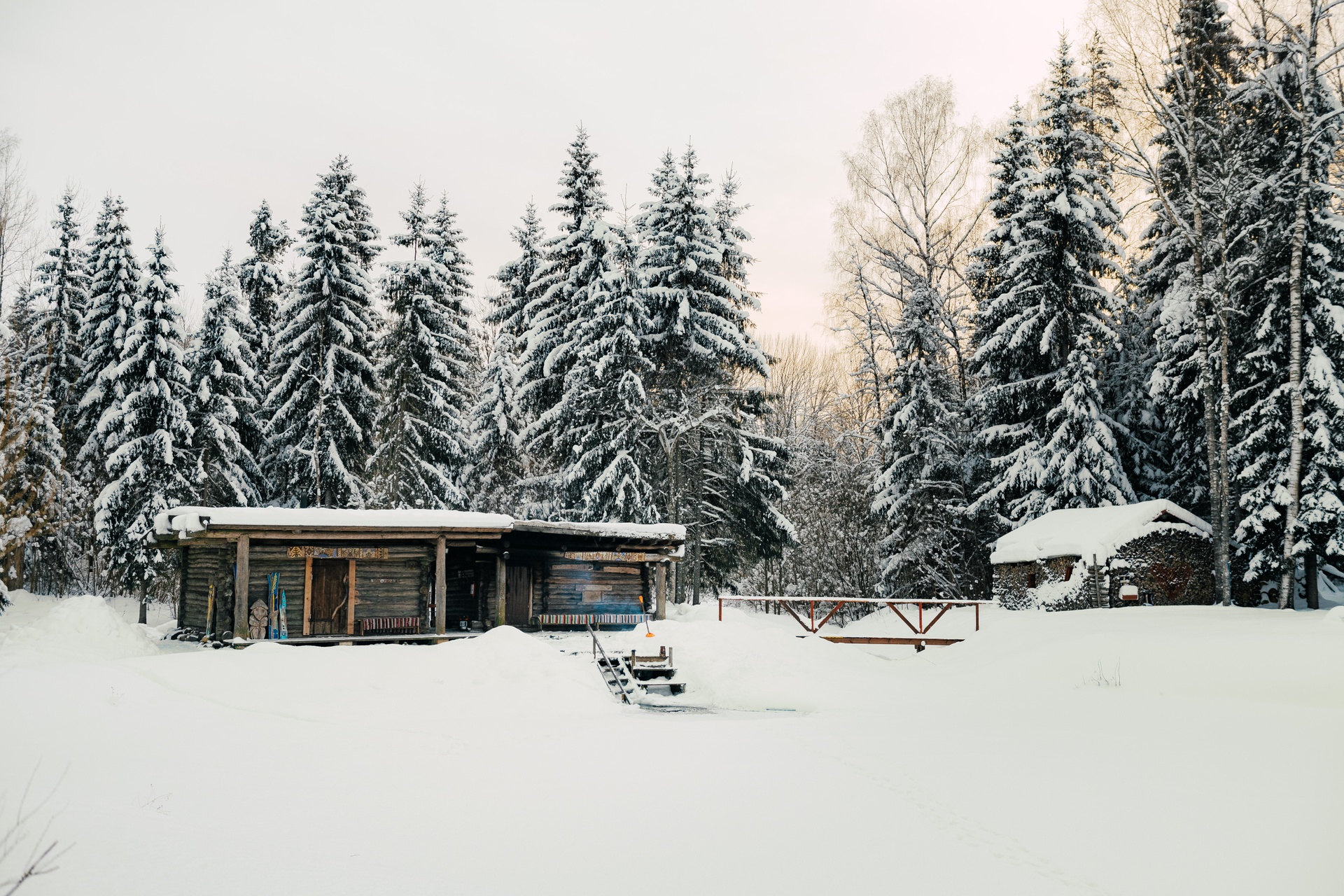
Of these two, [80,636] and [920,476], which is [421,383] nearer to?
[80,636]

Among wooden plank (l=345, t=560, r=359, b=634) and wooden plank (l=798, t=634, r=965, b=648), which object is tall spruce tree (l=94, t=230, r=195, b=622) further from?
wooden plank (l=798, t=634, r=965, b=648)

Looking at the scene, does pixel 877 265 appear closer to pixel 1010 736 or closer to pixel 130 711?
pixel 1010 736

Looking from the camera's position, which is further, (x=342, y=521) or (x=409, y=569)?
(x=409, y=569)

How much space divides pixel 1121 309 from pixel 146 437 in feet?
108

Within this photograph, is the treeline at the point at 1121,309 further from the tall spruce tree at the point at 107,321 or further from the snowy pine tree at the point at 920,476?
the tall spruce tree at the point at 107,321

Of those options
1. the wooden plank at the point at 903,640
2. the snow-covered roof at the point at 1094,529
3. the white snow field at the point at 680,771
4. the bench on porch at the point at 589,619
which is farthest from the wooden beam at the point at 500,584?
the snow-covered roof at the point at 1094,529

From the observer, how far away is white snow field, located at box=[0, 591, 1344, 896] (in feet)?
22.9

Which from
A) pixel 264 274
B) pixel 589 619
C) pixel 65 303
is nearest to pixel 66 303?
pixel 65 303

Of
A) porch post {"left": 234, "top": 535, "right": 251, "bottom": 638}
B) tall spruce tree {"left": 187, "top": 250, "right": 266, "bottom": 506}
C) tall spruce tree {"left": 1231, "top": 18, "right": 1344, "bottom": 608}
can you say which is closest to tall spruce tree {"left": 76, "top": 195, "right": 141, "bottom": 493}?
tall spruce tree {"left": 187, "top": 250, "right": 266, "bottom": 506}

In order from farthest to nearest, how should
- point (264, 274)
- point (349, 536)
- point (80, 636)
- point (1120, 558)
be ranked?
point (264, 274)
point (1120, 558)
point (349, 536)
point (80, 636)

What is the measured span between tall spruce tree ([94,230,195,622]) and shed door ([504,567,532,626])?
41.3 feet

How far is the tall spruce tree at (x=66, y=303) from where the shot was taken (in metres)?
32.4

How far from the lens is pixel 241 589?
63.0 feet

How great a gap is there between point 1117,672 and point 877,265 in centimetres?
2249
